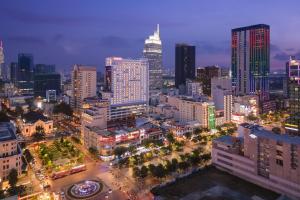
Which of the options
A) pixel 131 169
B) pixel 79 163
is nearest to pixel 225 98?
pixel 131 169

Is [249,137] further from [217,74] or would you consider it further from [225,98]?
[217,74]

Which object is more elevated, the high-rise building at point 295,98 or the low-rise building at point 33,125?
the high-rise building at point 295,98

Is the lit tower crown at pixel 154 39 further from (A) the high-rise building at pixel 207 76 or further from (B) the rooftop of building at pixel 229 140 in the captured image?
(B) the rooftop of building at pixel 229 140

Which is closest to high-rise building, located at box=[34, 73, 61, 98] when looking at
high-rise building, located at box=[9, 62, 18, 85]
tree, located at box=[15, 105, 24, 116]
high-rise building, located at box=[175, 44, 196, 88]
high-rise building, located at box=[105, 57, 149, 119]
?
high-rise building, located at box=[9, 62, 18, 85]

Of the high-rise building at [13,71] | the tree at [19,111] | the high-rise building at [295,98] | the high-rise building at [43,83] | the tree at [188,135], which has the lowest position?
the tree at [188,135]

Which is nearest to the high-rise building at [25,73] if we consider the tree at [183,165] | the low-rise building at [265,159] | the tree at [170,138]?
the tree at [170,138]

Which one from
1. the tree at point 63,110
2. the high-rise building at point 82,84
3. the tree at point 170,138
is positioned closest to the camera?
the tree at point 170,138

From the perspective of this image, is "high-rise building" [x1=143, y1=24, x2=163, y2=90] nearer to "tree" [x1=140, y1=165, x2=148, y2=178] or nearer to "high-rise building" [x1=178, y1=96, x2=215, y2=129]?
"high-rise building" [x1=178, y1=96, x2=215, y2=129]
